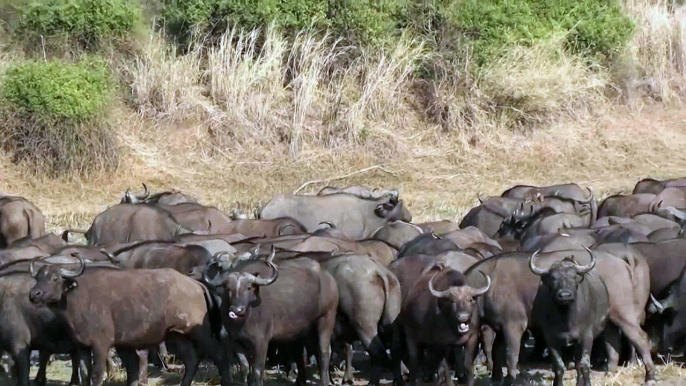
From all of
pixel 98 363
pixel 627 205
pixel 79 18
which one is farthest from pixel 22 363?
pixel 79 18

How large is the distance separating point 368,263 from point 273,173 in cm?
1400

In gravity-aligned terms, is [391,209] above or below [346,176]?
above

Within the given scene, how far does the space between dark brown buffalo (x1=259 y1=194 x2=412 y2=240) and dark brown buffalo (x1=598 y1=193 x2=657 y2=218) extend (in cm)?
331

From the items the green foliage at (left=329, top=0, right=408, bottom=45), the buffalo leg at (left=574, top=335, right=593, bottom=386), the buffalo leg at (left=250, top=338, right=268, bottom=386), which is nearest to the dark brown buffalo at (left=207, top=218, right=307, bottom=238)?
the buffalo leg at (left=250, top=338, right=268, bottom=386)

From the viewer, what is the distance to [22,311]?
12.5 m

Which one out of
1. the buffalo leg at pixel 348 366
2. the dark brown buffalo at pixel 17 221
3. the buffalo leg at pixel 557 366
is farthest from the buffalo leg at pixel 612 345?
the dark brown buffalo at pixel 17 221

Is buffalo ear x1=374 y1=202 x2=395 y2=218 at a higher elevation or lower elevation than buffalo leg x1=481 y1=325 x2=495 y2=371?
lower

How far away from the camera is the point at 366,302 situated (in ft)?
43.2

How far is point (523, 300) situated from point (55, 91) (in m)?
15.2

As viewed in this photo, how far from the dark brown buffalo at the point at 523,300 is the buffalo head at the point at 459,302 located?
1.81ft

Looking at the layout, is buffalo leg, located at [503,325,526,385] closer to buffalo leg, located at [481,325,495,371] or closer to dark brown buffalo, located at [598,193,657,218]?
buffalo leg, located at [481,325,495,371]

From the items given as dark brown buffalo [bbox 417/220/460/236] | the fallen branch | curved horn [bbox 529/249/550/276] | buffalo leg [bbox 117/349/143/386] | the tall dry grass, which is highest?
curved horn [bbox 529/249/550/276]

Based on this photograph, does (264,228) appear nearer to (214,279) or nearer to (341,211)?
(341,211)

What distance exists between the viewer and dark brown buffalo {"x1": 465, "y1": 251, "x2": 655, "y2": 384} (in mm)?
12719
